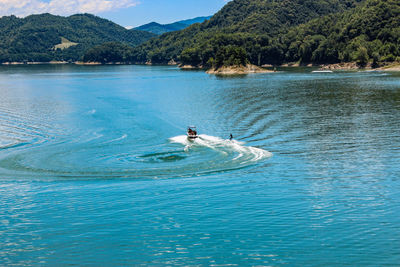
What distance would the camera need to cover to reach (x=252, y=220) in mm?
26281

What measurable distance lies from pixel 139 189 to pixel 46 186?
8198 mm

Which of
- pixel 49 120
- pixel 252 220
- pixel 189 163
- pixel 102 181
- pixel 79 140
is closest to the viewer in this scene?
pixel 252 220

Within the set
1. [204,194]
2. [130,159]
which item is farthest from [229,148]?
[204,194]

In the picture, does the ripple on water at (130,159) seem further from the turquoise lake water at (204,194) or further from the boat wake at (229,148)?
the turquoise lake water at (204,194)

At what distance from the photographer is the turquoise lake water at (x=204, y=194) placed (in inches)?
887

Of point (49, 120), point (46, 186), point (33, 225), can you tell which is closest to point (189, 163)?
point (46, 186)

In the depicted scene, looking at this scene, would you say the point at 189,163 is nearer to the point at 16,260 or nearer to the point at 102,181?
the point at 102,181

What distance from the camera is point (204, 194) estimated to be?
31.1 metres

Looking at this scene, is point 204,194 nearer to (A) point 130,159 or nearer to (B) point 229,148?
(A) point 130,159

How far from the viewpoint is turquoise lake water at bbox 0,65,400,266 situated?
73.9 feet

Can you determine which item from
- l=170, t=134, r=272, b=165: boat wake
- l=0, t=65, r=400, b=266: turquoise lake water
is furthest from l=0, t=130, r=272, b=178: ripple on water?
l=0, t=65, r=400, b=266: turquoise lake water

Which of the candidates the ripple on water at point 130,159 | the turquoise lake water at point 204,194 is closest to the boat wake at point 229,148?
the ripple on water at point 130,159

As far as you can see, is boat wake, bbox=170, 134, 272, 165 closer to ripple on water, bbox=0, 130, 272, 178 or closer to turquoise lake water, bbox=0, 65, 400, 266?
ripple on water, bbox=0, 130, 272, 178

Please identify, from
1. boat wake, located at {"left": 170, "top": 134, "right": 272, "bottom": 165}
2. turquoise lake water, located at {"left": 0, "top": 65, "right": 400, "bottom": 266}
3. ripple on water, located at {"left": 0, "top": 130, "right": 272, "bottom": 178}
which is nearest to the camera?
turquoise lake water, located at {"left": 0, "top": 65, "right": 400, "bottom": 266}
